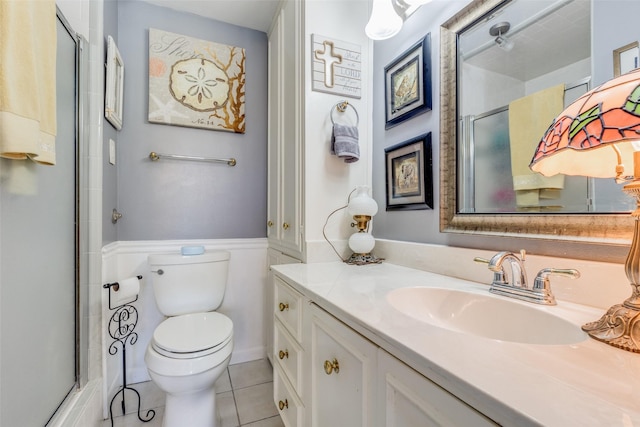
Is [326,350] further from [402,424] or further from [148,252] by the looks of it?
[148,252]

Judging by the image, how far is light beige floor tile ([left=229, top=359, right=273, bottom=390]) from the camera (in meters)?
1.66

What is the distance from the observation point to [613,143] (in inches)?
15.6

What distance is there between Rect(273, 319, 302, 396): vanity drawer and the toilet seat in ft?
0.81

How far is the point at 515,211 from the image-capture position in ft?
2.75

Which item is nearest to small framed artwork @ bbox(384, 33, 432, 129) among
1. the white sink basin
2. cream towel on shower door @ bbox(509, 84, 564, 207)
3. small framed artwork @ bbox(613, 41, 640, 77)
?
cream towel on shower door @ bbox(509, 84, 564, 207)

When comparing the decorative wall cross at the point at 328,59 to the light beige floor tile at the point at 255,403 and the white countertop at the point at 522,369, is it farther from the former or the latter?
the light beige floor tile at the point at 255,403

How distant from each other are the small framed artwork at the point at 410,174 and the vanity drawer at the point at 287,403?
3.01 ft

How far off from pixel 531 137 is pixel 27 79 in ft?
4.59

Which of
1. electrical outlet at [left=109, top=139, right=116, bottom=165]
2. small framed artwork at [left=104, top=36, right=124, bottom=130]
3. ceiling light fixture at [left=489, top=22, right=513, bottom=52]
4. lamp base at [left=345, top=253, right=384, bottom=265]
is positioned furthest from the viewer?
electrical outlet at [left=109, top=139, right=116, bottom=165]

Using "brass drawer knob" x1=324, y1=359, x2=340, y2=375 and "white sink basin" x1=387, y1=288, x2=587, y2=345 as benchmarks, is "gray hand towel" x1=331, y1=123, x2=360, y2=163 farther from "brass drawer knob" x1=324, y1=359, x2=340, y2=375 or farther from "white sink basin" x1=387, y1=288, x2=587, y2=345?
"brass drawer knob" x1=324, y1=359, x2=340, y2=375

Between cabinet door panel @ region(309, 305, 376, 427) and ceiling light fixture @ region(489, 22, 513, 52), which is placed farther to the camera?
ceiling light fixture @ region(489, 22, 513, 52)

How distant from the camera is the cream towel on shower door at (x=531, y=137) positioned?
76 cm

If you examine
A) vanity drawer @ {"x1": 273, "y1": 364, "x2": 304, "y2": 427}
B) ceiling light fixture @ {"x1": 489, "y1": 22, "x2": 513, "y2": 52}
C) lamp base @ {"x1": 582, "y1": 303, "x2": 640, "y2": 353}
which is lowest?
vanity drawer @ {"x1": 273, "y1": 364, "x2": 304, "y2": 427}

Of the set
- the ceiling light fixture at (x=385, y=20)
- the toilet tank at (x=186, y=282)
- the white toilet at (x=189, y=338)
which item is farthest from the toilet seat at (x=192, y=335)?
the ceiling light fixture at (x=385, y=20)
